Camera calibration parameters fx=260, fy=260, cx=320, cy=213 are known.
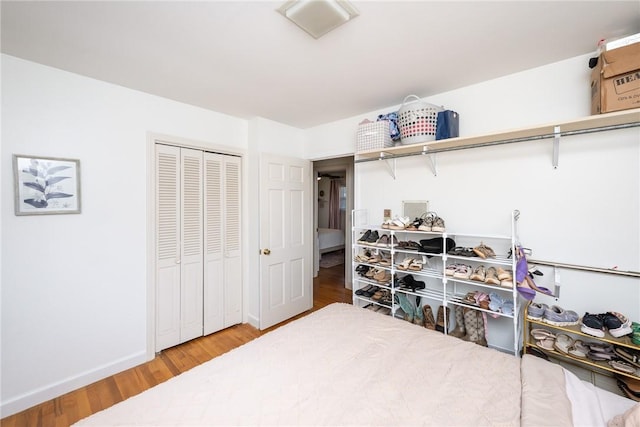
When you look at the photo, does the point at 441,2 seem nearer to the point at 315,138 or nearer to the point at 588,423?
the point at 588,423

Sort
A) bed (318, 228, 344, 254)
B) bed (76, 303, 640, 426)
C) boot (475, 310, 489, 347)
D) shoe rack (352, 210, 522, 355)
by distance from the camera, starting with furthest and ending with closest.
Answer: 1. bed (318, 228, 344, 254)
2. boot (475, 310, 489, 347)
3. shoe rack (352, 210, 522, 355)
4. bed (76, 303, 640, 426)

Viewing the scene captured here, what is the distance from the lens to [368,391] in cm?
Result: 112

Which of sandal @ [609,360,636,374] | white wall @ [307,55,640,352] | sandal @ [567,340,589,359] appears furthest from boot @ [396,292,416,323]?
sandal @ [609,360,636,374]

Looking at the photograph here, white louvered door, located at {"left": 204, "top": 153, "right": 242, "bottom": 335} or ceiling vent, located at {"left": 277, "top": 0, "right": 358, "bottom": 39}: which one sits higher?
ceiling vent, located at {"left": 277, "top": 0, "right": 358, "bottom": 39}

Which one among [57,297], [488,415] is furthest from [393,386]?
[57,297]

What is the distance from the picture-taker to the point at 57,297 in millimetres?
1913

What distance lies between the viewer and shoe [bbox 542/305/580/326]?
1.62m

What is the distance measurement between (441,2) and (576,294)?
6.57ft

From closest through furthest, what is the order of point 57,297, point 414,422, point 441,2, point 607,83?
point 414,422
point 441,2
point 607,83
point 57,297

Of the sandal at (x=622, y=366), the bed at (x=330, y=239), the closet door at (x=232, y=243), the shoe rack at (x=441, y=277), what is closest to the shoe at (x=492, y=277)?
the shoe rack at (x=441, y=277)

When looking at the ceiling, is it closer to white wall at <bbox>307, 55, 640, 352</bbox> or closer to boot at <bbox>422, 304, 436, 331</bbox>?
white wall at <bbox>307, 55, 640, 352</bbox>

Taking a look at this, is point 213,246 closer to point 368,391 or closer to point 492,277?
point 368,391

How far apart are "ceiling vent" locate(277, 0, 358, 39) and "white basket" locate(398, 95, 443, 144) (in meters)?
0.97

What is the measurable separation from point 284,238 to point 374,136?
1584mm
